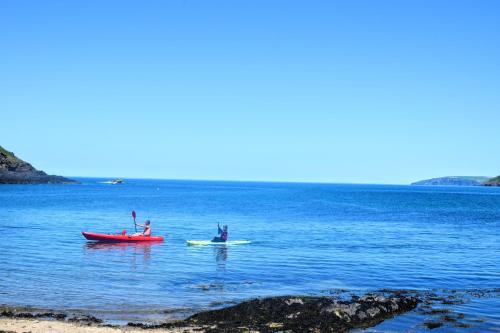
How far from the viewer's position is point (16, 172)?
172 m

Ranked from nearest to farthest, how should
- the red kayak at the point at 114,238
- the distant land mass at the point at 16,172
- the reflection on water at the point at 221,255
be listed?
the reflection on water at the point at 221,255
the red kayak at the point at 114,238
the distant land mass at the point at 16,172

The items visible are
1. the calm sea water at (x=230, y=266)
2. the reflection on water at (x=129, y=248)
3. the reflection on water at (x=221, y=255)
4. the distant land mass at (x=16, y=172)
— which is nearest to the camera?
the calm sea water at (x=230, y=266)

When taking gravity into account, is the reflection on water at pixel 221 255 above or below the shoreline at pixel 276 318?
below

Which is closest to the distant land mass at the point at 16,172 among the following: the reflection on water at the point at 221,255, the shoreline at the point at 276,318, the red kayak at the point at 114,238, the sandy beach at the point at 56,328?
the red kayak at the point at 114,238

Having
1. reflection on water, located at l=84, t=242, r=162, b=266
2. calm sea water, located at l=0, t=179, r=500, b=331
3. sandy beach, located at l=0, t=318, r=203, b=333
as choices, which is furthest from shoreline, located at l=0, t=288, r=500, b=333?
reflection on water, located at l=84, t=242, r=162, b=266

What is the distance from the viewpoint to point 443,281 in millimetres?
27922

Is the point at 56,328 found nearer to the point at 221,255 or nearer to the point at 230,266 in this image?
the point at 230,266

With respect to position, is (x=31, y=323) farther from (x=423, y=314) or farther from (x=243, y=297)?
(x=423, y=314)

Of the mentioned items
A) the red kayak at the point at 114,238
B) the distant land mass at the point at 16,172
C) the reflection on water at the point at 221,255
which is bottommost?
the reflection on water at the point at 221,255

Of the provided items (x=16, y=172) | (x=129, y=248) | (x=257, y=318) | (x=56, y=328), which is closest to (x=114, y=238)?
(x=129, y=248)

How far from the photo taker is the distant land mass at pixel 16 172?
16566cm

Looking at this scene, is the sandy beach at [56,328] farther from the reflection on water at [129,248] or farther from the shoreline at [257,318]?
the reflection on water at [129,248]

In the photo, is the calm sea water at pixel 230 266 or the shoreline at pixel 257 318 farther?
the calm sea water at pixel 230 266

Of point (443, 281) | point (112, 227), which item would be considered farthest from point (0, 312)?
point (112, 227)
